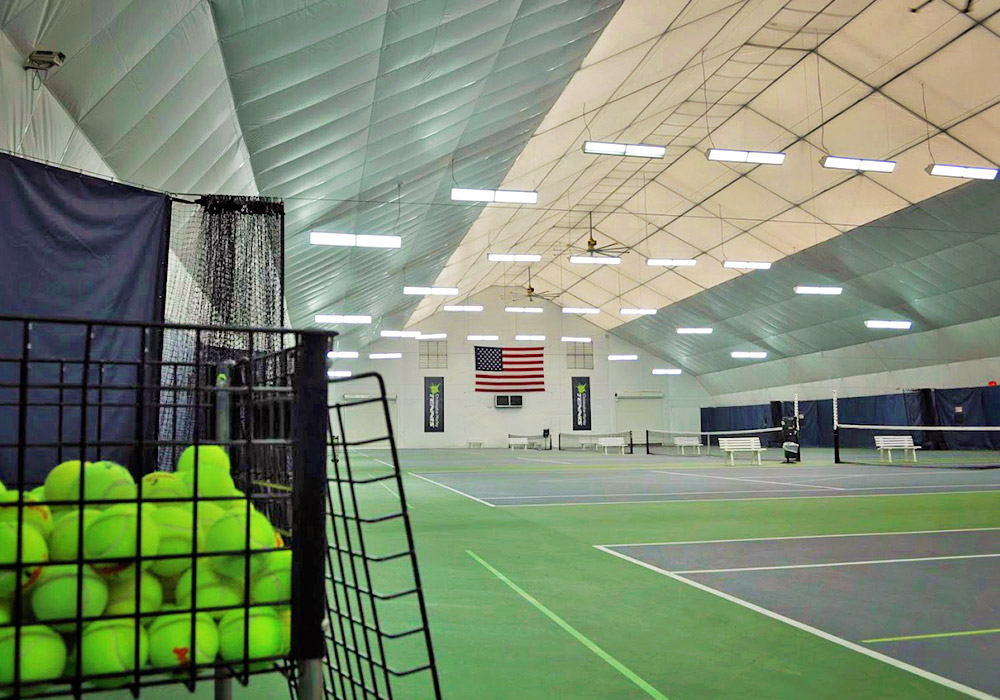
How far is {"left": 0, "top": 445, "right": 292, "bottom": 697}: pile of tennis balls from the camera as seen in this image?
3.71 ft

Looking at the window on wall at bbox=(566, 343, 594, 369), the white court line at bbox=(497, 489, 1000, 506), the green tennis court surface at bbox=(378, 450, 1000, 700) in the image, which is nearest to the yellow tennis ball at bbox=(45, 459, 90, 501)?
the green tennis court surface at bbox=(378, 450, 1000, 700)

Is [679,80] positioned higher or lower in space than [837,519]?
higher

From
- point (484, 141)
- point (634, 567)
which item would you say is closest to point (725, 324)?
point (484, 141)

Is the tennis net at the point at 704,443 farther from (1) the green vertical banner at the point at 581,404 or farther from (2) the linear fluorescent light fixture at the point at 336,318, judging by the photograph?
(2) the linear fluorescent light fixture at the point at 336,318

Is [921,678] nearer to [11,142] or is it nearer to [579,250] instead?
[11,142]

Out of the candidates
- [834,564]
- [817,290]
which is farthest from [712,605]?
[817,290]

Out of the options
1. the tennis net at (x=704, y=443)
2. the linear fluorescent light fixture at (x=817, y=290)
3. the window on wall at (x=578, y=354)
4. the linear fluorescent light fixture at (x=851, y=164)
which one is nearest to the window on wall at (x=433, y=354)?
the window on wall at (x=578, y=354)

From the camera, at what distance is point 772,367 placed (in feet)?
125

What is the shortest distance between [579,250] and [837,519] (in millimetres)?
27276

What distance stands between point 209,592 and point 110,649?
155mm

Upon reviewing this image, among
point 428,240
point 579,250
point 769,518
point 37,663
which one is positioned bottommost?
point 769,518

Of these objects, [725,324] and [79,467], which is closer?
[79,467]

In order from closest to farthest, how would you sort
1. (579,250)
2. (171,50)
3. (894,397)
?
(171,50) → (894,397) → (579,250)

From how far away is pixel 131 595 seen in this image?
120 centimetres
